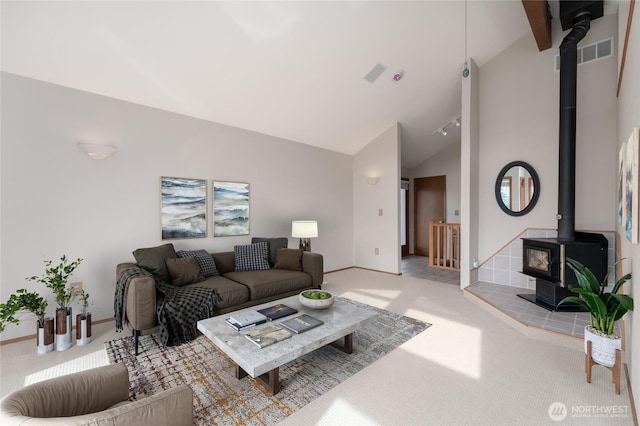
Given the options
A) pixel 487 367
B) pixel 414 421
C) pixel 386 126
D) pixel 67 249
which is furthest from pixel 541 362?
pixel 67 249

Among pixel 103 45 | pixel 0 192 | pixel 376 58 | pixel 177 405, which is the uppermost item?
pixel 376 58

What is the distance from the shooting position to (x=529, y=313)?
3180 mm

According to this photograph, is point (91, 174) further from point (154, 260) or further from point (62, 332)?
point (62, 332)

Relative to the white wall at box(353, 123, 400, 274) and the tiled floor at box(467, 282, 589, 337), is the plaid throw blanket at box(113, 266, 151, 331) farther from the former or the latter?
the white wall at box(353, 123, 400, 274)

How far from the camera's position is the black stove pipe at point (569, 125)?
10.9 ft

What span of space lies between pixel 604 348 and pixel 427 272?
12.4ft

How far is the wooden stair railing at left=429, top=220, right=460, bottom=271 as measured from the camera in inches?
240

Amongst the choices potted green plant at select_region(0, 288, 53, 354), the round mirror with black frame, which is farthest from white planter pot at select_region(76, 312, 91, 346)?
the round mirror with black frame

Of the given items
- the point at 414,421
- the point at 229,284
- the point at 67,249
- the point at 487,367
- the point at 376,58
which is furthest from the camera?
the point at 376,58

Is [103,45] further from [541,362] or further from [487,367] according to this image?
[541,362]

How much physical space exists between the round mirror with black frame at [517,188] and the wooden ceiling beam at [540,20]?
5.16 feet

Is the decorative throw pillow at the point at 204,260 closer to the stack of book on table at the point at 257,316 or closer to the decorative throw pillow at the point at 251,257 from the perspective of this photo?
the decorative throw pillow at the point at 251,257

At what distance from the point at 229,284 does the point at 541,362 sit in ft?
10.1

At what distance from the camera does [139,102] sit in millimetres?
3367
